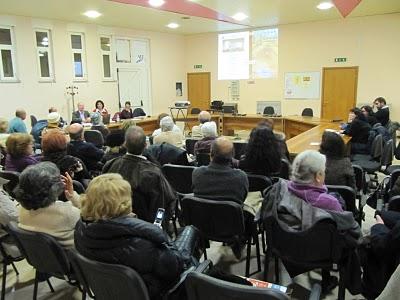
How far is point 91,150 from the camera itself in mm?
3922

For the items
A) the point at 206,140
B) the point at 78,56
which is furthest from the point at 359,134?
the point at 78,56

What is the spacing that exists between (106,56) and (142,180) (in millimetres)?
8538

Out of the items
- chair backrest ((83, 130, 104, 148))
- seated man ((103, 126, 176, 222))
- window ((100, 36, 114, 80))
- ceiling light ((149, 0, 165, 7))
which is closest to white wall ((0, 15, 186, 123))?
window ((100, 36, 114, 80))

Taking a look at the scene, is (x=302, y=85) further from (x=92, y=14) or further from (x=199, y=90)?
(x=92, y=14)

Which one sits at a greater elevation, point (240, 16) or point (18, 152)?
point (240, 16)

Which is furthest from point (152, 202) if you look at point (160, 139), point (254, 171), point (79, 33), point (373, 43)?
point (373, 43)

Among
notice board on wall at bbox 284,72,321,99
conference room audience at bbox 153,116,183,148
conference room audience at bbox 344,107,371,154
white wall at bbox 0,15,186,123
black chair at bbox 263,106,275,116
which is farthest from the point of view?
notice board on wall at bbox 284,72,321,99

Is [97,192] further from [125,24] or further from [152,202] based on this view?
[125,24]

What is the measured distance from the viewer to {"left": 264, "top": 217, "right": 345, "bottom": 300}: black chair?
1.98 meters

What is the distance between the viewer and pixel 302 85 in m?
10.4

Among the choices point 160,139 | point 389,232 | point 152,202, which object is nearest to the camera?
point 389,232

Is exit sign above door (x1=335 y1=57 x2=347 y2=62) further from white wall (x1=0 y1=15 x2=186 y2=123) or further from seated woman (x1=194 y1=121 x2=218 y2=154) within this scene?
seated woman (x1=194 y1=121 x2=218 y2=154)

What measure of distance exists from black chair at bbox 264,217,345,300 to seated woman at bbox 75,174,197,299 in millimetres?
681

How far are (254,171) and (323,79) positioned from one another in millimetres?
7636
